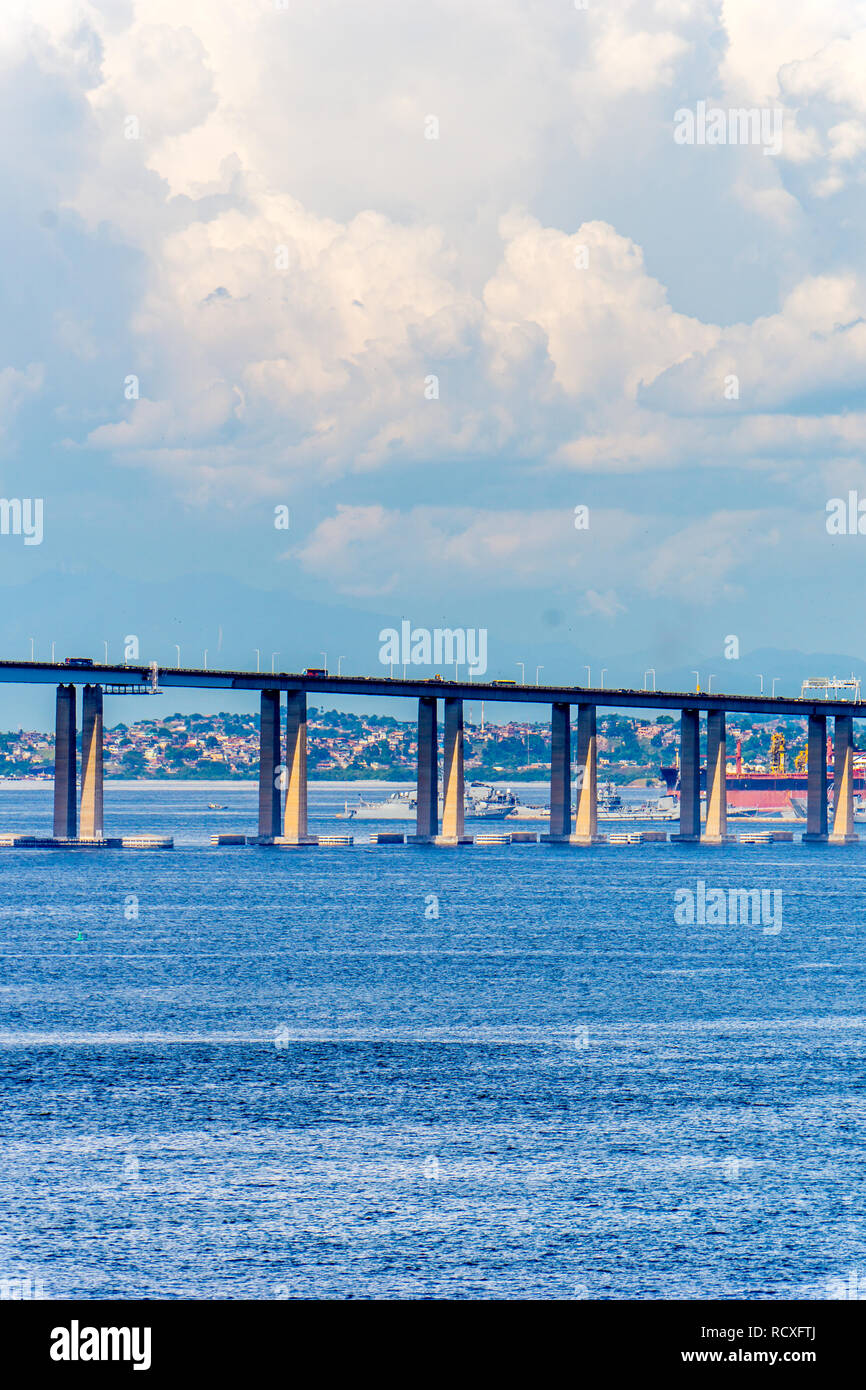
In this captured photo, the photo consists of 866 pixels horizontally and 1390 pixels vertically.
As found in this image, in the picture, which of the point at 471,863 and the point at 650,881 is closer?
the point at 650,881

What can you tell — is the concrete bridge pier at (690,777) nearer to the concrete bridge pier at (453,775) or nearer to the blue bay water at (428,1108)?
the concrete bridge pier at (453,775)

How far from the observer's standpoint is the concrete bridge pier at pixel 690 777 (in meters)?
182

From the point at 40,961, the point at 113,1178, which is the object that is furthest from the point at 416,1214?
the point at 40,961

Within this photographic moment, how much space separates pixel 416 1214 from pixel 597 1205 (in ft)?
13.4

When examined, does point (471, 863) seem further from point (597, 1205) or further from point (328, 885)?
point (597, 1205)

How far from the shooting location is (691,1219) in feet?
129

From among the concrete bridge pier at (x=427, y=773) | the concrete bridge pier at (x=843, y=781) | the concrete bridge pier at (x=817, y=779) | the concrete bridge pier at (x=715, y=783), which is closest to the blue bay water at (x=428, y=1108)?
the concrete bridge pier at (x=427, y=773)

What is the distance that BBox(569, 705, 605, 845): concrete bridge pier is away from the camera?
7003 inches

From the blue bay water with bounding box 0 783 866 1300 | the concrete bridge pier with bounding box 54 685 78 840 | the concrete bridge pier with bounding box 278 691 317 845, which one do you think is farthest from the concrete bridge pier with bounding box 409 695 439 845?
the blue bay water with bounding box 0 783 866 1300

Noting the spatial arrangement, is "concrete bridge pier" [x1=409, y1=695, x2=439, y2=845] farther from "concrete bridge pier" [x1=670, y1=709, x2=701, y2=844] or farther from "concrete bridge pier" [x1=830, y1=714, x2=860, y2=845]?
"concrete bridge pier" [x1=830, y1=714, x2=860, y2=845]

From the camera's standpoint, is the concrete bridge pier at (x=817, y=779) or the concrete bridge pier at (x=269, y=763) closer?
the concrete bridge pier at (x=269, y=763)

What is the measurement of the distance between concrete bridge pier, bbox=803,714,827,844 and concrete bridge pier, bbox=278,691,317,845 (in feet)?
179

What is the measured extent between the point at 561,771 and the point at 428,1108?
Answer: 128933 millimetres

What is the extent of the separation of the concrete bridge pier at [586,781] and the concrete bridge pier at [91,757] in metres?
47.1
